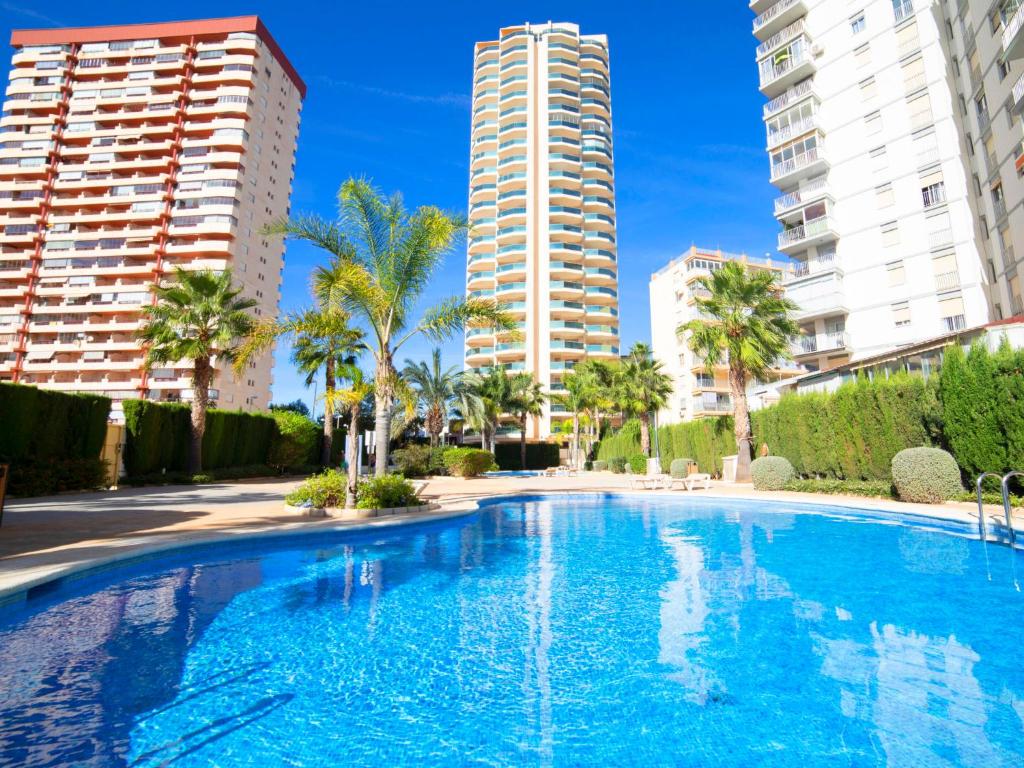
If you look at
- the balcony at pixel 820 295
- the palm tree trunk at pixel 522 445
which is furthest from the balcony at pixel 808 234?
the palm tree trunk at pixel 522 445

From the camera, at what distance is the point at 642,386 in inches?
1335

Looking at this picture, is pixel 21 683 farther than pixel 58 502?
No

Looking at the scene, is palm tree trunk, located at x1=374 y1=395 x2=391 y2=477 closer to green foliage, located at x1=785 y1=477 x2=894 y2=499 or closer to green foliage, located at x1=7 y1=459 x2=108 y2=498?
green foliage, located at x1=7 y1=459 x2=108 y2=498

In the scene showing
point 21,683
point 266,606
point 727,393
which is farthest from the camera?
point 727,393

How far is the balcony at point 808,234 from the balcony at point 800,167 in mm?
3323

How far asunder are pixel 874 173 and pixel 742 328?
19.2m

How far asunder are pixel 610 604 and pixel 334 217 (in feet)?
36.5

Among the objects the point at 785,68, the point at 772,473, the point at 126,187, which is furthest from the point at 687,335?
the point at 126,187

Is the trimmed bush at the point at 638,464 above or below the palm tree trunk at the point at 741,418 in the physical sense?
A: below

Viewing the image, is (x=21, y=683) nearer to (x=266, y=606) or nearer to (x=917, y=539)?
(x=266, y=606)

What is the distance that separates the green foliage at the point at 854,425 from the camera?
533 inches

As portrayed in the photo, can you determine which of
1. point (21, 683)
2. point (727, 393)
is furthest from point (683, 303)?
point (21, 683)

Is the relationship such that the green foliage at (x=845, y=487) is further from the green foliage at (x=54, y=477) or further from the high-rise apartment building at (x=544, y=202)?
the high-rise apartment building at (x=544, y=202)

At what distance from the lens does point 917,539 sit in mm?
8773
